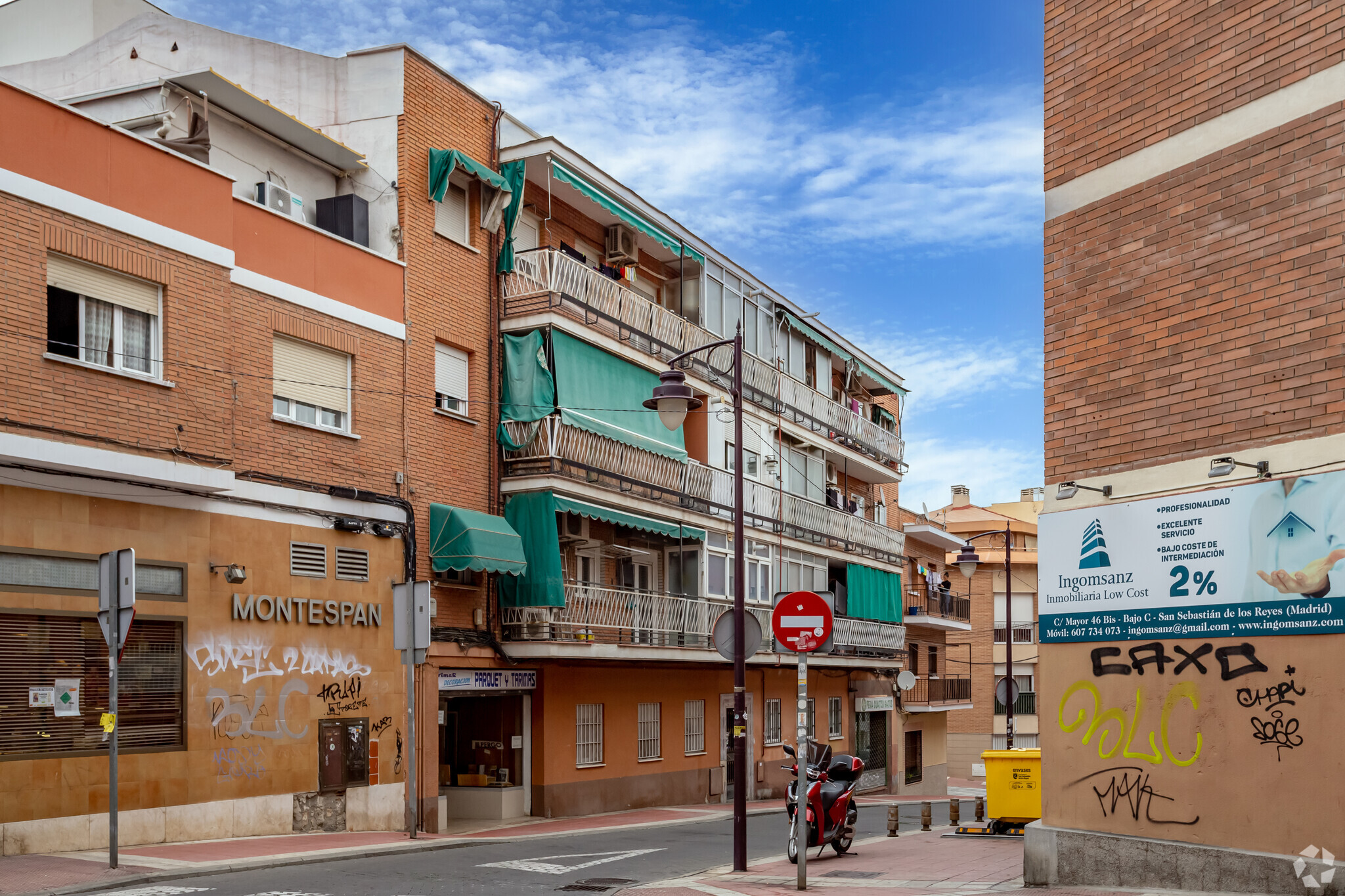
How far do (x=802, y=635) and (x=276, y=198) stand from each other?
11.0m

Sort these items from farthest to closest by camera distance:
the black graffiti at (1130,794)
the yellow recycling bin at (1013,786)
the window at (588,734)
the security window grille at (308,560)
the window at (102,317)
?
the window at (588,734)
the security window grille at (308,560)
the yellow recycling bin at (1013,786)
the window at (102,317)
the black graffiti at (1130,794)

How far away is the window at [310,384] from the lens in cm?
1819

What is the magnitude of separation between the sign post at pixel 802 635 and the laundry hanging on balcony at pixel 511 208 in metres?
12.0

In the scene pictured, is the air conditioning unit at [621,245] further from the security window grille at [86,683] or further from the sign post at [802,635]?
the sign post at [802,635]

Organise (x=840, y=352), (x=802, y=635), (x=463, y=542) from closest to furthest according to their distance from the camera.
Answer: (x=802, y=635) → (x=463, y=542) → (x=840, y=352)

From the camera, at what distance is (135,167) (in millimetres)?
15453

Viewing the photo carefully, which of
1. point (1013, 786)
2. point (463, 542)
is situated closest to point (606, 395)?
point (463, 542)

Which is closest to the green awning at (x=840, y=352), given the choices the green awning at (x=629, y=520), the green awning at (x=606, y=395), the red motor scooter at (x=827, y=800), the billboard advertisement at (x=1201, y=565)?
the green awning at (x=606, y=395)

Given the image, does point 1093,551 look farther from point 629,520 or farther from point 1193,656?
point 629,520

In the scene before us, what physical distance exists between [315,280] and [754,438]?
14.6 m

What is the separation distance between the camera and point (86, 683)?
1454cm

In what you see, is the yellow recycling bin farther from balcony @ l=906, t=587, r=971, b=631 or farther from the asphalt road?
balcony @ l=906, t=587, r=971, b=631

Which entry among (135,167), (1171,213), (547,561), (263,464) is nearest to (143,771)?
(263,464)

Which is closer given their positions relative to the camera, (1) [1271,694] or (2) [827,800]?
(1) [1271,694]
